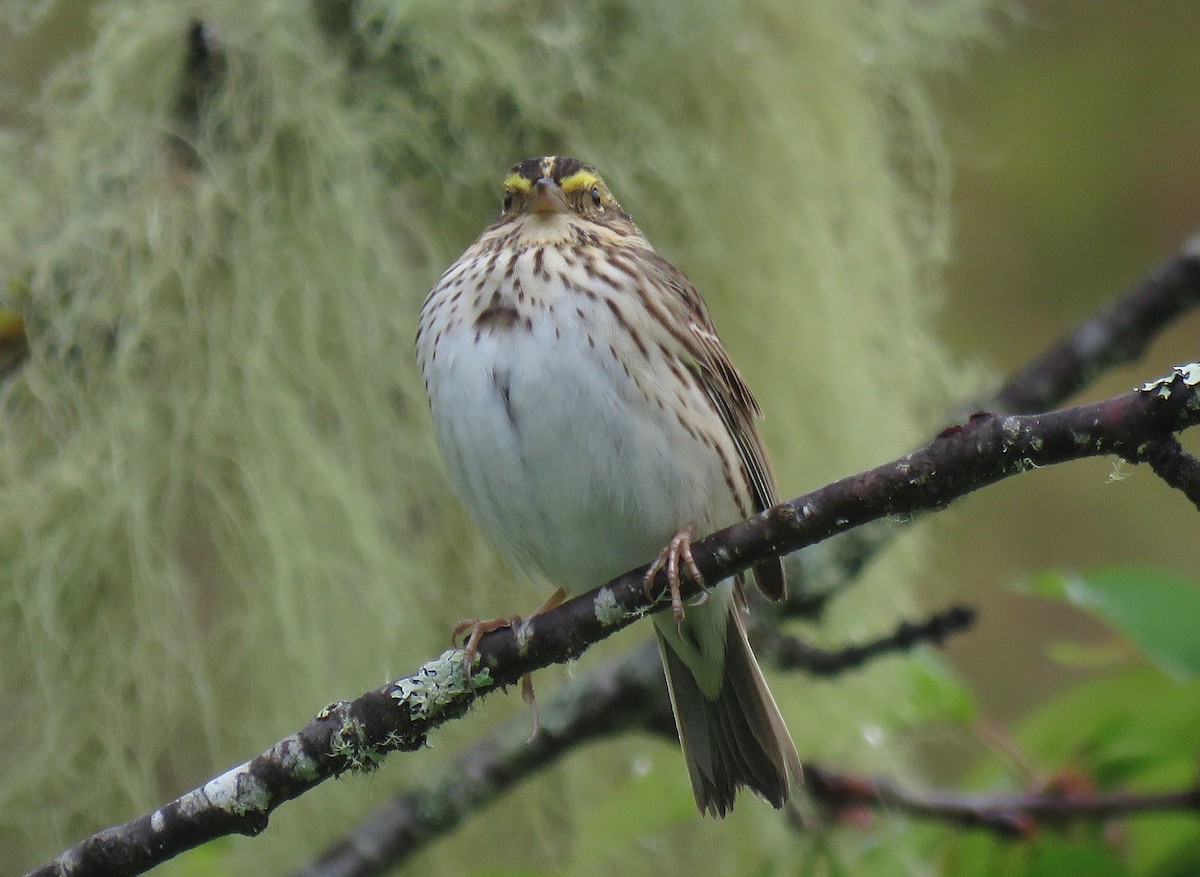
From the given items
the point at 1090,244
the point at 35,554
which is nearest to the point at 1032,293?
the point at 1090,244

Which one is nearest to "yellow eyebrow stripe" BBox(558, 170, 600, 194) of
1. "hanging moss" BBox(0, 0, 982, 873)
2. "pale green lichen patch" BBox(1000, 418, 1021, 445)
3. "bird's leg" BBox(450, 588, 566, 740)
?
"hanging moss" BBox(0, 0, 982, 873)

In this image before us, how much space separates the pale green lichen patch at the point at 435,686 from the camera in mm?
1886

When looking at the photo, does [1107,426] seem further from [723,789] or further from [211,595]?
[211,595]

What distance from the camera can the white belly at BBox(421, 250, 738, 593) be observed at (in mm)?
2332

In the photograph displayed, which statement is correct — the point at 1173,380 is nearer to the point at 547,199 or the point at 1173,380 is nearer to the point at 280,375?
the point at 547,199

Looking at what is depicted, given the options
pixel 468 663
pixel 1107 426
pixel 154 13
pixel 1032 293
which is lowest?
pixel 1107 426

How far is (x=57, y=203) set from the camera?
2752mm

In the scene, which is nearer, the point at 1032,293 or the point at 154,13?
the point at 154,13

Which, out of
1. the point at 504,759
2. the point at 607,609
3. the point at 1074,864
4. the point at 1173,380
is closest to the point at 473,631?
the point at 607,609

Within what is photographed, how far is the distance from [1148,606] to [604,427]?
860 mm

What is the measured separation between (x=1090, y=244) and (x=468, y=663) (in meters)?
2.83

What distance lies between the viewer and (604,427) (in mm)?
2328

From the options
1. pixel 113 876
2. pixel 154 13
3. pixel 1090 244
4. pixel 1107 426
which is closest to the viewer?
pixel 1107 426

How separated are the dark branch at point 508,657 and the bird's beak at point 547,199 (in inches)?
32.9
